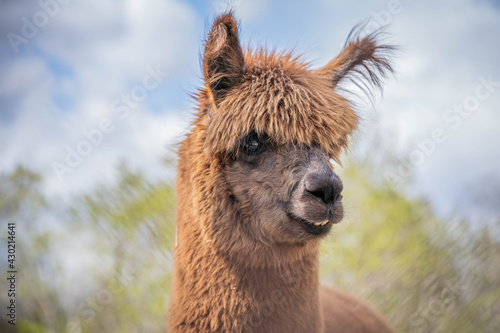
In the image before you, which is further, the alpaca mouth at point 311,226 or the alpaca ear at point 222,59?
the alpaca ear at point 222,59

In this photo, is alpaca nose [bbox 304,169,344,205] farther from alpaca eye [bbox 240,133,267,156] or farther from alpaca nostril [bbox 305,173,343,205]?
alpaca eye [bbox 240,133,267,156]

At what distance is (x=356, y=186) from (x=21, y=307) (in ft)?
22.3

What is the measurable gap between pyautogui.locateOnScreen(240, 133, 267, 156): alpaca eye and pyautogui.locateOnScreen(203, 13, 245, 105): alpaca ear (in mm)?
396

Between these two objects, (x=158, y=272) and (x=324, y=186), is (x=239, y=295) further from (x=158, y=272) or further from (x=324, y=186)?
(x=158, y=272)

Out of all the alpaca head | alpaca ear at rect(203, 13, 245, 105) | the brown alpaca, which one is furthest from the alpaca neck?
alpaca ear at rect(203, 13, 245, 105)

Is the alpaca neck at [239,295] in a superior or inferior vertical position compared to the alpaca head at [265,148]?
inferior

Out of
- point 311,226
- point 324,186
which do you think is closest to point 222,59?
point 324,186

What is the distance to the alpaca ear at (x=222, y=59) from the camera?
8.63ft

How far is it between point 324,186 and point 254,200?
50cm

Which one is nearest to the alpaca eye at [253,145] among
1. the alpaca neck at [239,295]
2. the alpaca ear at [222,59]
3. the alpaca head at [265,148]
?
the alpaca head at [265,148]

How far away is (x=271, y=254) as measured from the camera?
8.58 ft

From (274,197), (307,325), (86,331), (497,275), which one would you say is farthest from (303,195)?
(86,331)

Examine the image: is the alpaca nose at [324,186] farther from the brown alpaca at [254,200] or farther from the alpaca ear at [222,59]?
the alpaca ear at [222,59]

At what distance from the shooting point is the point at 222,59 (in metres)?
2.72
